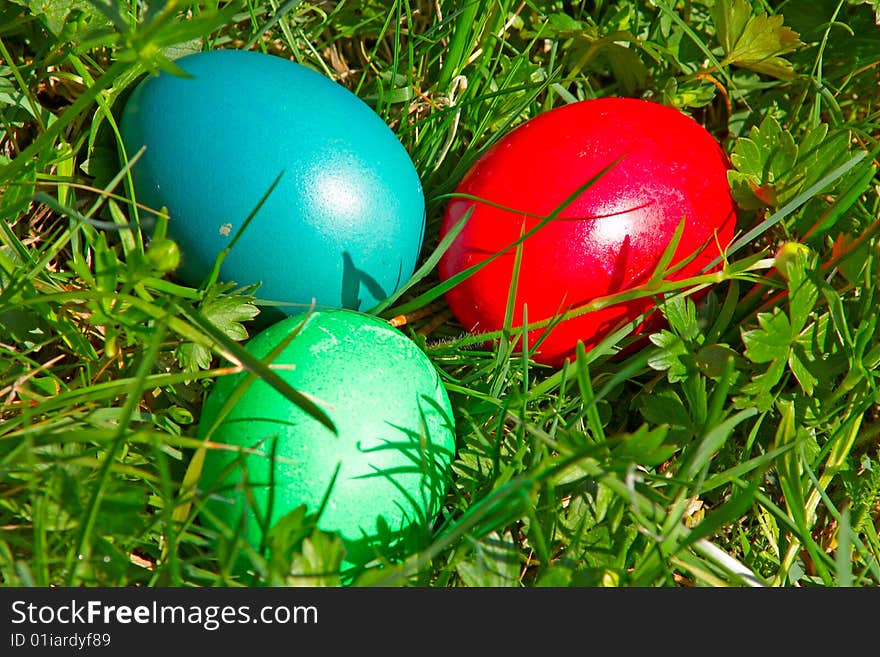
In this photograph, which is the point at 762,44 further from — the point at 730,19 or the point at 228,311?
the point at 228,311

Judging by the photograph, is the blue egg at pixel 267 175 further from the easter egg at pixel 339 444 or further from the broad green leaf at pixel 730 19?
the broad green leaf at pixel 730 19

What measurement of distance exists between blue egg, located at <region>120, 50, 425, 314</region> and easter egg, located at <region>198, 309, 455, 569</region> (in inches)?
6.3

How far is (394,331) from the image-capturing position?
5.65 ft

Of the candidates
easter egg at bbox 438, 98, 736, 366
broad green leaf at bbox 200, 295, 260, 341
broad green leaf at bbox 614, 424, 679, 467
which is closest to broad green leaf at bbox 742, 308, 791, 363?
easter egg at bbox 438, 98, 736, 366

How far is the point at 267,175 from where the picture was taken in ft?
5.42

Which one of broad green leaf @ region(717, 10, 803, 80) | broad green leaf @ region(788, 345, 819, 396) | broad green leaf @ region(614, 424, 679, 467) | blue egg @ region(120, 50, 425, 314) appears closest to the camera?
broad green leaf @ region(614, 424, 679, 467)

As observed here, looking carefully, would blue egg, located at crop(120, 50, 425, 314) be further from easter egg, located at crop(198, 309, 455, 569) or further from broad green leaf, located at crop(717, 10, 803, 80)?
broad green leaf, located at crop(717, 10, 803, 80)

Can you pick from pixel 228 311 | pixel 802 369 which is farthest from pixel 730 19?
pixel 228 311

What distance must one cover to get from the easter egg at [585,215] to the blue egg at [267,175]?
0.23 meters

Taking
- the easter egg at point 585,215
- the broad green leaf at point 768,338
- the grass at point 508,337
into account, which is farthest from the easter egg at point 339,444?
the broad green leaf at point 768,338

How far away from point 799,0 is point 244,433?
1886mm

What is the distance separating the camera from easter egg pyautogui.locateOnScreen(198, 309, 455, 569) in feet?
4.88

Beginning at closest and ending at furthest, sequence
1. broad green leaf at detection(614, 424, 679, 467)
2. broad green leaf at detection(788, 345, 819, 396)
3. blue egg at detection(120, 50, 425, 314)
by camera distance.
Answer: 1. broad green leaf at detection(614, 424, 679, 467)
2. blue egg at detection(120, 50, 425, 314)
3. broad green leaf at detection(788, 345, 819, 396)

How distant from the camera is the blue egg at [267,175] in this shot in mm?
1660
